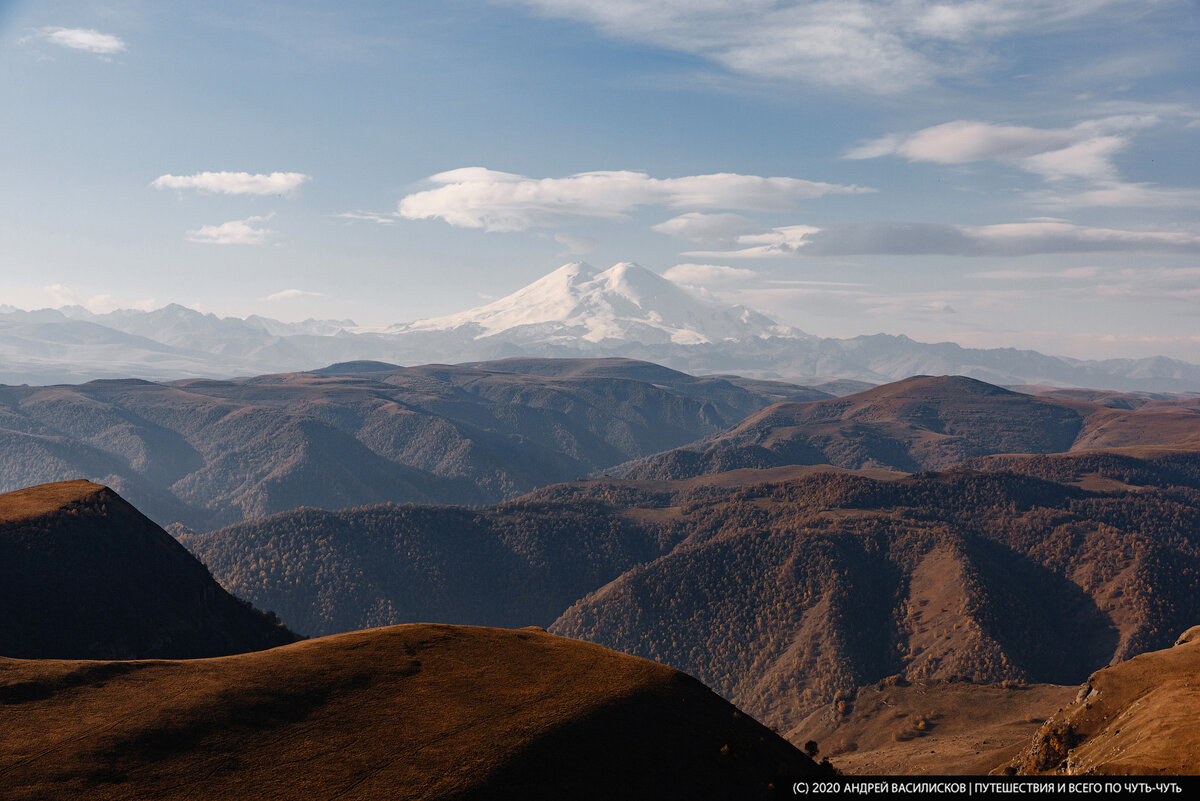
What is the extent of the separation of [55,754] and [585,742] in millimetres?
31880

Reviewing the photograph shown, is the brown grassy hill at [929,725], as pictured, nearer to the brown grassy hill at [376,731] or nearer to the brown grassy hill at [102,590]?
the brown grassy hill at [376,731]

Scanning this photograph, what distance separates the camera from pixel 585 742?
53.2 metres

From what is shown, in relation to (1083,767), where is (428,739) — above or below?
above

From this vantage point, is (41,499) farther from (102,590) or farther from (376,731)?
(376,731)

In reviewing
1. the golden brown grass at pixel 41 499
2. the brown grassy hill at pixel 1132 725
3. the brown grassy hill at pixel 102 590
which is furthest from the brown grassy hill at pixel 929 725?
the golden brown grass at pixel 41 499

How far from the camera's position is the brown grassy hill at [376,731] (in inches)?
1829

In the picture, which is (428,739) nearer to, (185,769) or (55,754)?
(185,769)

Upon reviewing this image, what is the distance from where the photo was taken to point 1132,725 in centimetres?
7381

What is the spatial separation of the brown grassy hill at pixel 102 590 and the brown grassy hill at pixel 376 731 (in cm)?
2927

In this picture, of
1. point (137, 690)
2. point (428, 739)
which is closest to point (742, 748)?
point (428, 739)

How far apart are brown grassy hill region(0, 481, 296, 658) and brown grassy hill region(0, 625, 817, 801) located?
29269 mm

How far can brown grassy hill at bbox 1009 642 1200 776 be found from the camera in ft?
189

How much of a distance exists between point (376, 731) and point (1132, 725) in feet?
224

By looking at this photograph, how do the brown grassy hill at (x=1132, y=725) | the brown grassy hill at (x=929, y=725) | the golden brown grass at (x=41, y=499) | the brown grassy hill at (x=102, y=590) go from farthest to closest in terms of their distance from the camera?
1. the brown grassy hill at (x=929, y=725)
2. the golden brown grass at (x=41, y=499)
3. the brown grassy hill at (x=102, y=590)
4. the brown grassy hill at (x=1132, y=725)
